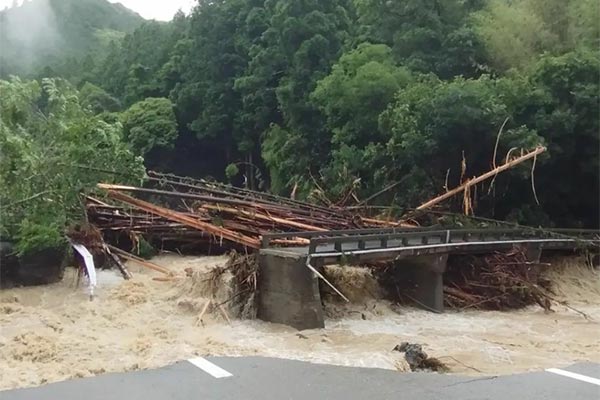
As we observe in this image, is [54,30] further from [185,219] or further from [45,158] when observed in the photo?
[45,158]

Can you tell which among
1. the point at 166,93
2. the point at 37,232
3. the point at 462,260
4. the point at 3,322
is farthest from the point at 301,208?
the point at 166,93

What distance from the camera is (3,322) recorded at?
11.1 m

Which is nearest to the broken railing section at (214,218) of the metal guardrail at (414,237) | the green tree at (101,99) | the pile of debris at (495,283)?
the metal guardrail at (414,237)

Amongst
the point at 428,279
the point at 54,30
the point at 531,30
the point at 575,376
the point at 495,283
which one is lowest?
the point at 575,376

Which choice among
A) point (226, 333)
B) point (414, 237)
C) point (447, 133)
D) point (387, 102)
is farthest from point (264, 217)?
point (387, 102)

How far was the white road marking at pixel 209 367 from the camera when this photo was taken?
339 inches

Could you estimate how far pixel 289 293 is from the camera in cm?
1135

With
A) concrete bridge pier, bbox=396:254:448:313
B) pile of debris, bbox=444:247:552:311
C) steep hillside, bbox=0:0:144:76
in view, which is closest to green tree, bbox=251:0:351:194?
pile of debris, bbox=444:247:552:311

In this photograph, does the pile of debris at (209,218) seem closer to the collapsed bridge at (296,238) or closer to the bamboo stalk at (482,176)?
the collapsed bridge at (296,238)

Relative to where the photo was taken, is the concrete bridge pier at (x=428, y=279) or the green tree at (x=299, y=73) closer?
the concrete bridge pier at (x=428, y=279)

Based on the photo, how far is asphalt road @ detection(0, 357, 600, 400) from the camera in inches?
305

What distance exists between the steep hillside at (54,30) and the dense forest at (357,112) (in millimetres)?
35324

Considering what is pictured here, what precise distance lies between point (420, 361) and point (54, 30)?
250ft

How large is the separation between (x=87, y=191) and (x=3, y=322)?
145 inches
